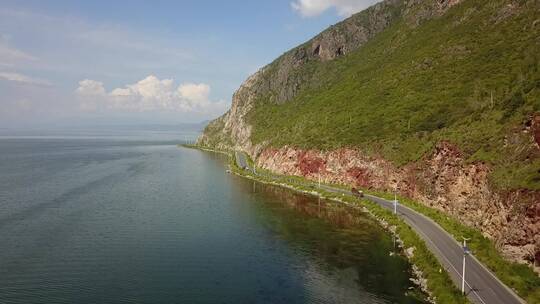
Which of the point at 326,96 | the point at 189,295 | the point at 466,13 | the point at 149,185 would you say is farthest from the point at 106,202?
the point at 466,13

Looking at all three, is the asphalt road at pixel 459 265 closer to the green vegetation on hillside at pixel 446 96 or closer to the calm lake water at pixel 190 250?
the calm lake water at pixel 190 250

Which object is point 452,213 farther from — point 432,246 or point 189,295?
point 189,295

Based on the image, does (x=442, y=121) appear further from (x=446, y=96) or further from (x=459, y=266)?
(x=459, y=266)

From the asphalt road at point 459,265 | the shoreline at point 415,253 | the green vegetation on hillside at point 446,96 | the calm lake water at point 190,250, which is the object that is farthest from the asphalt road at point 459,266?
the green vegetation on hillside at point 446,96

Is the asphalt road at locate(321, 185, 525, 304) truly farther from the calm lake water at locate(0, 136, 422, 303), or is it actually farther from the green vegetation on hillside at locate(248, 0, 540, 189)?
the green vegetation on hillside at locate(248, 0, 540, 189)

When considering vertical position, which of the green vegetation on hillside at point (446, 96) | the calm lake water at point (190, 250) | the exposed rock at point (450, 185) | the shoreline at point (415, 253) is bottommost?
the calm lake water at point (190, 250)

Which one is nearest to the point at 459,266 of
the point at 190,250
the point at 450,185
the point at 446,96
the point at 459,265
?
the point at 459,265
